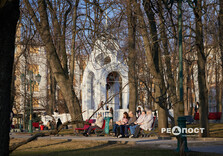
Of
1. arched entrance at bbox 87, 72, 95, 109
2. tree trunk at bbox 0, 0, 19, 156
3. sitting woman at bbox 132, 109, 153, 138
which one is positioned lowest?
sitting woman at bbox 132, 109, 153, 138

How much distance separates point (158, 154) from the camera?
411 inches

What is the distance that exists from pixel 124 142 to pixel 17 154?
156 inches

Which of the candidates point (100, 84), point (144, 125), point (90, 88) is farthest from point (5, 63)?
point (90, 88)

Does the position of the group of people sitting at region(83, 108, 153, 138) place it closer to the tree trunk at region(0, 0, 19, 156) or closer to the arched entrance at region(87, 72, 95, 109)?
the tree trunk at region(0, 0, 19, 156)

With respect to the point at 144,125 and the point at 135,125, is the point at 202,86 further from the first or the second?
the point at 135,125

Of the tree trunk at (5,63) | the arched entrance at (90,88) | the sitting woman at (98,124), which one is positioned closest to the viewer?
the tree trunk at (5,63)

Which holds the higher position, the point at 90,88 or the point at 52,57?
the point at 90,88

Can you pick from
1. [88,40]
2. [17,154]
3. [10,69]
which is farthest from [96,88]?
Result: [10,69]

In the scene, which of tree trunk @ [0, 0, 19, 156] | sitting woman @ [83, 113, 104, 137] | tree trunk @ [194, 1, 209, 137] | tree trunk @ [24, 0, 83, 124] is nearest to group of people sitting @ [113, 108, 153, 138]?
sitting woman @ [83, 113, 104, 137]

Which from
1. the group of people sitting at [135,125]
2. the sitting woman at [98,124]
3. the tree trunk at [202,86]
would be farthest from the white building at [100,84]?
the tree trunk at [202,86]

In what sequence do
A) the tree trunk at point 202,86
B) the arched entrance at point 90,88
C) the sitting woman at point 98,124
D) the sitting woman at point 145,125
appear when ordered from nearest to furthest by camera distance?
the tree trunk at point 202,86 < the sitting woman at point 145,125 < the sitting woman at point 98,124 < the arched entrance at point 90,88

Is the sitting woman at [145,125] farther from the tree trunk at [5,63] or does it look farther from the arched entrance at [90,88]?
the arched entrance at [90,88]

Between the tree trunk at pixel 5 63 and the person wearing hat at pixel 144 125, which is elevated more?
the tree trunk at pixel 5 63

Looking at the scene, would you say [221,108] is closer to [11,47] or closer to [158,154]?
[158,154]
